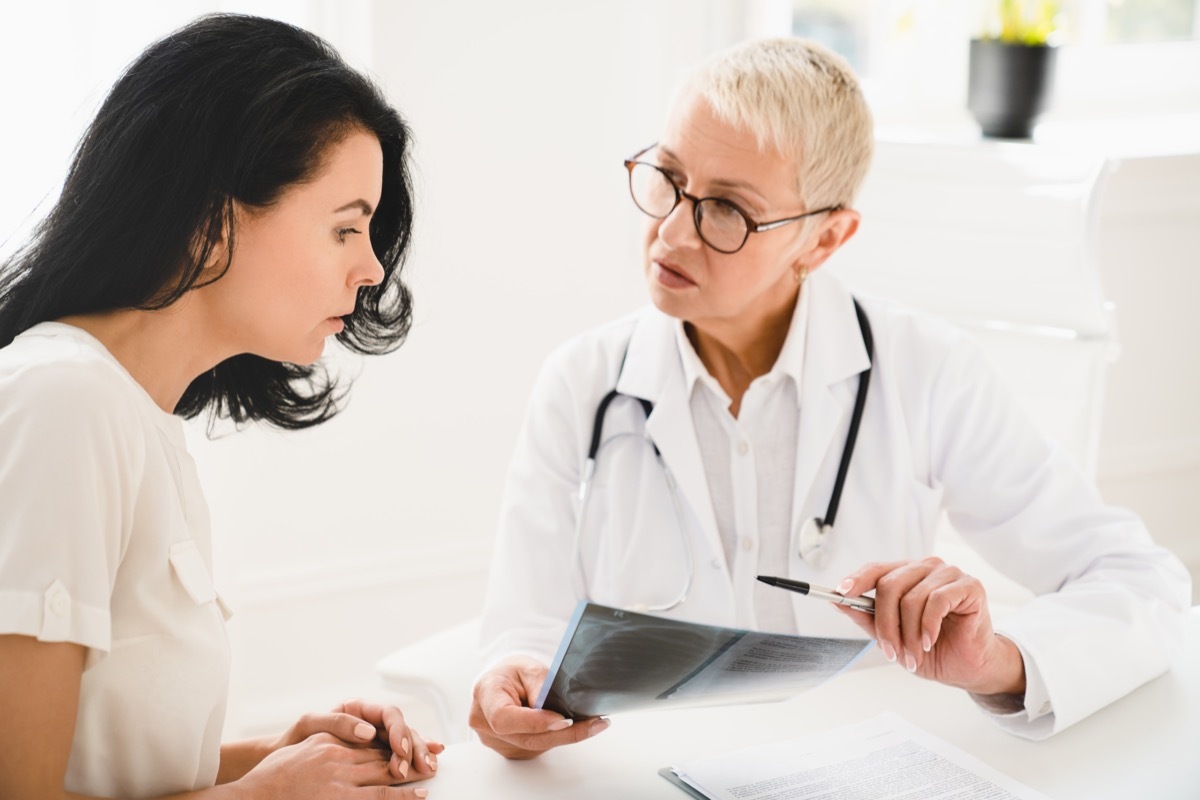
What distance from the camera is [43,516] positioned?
93 centimetres

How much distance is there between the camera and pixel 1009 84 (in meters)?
2.86

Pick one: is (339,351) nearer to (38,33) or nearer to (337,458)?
(337,458)

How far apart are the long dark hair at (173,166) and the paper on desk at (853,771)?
25.1 inches

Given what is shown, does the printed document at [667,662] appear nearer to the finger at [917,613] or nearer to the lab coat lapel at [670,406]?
the finger at [917,613]

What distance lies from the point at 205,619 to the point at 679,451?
0.76 meters

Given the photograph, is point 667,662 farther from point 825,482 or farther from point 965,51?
point 965,51

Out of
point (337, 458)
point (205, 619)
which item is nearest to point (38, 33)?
point (337, 458)

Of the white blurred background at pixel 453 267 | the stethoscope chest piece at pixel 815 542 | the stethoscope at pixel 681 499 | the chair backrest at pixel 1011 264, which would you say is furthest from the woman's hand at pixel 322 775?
the white blurred background at pixel 453 267

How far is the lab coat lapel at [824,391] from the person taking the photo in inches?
65.7

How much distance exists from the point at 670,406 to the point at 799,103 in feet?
1.39

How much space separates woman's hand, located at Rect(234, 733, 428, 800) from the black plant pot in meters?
2.27

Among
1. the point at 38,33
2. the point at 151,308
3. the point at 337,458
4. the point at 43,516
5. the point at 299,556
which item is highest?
the point at 38,33

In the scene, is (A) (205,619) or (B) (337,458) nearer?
(A) (205,619)

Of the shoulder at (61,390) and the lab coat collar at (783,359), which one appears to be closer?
the shoulder at (61,390)
